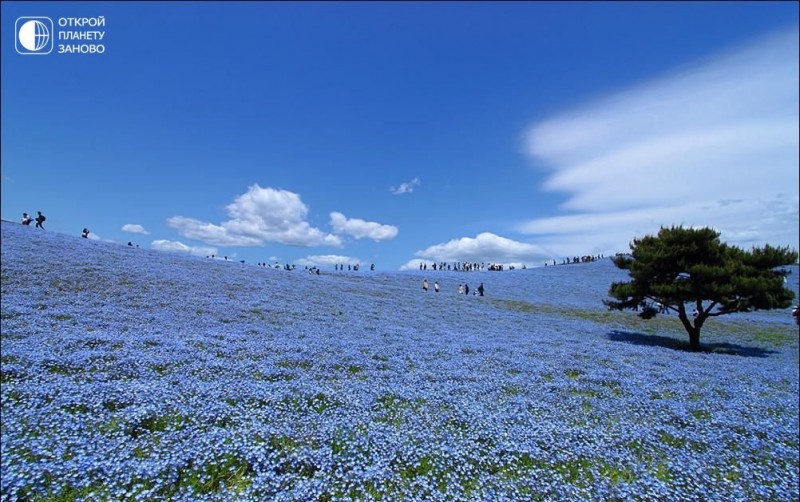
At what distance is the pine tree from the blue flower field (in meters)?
3.57

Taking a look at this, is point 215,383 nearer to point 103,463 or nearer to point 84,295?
point 103,463

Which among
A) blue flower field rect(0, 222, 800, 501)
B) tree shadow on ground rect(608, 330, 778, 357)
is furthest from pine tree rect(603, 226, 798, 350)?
blue flower field rect(0, 222, 800, 501)

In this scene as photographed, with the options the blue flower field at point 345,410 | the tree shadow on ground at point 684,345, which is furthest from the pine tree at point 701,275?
the blue flower field at point 345,410

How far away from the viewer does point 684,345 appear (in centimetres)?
2302

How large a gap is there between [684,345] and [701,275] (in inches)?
181

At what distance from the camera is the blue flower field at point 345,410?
5517 mm

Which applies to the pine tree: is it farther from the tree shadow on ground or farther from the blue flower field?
the blue flower field

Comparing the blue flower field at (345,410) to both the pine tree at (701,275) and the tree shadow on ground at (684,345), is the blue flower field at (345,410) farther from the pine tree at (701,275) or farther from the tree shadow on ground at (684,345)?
the pine tree at (701,275)

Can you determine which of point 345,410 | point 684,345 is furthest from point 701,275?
point 345,410

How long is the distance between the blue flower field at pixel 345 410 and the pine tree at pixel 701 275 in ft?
11.7

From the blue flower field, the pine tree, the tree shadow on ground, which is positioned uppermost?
the pine tree

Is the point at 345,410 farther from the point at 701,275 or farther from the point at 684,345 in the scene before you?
the point at 684,345

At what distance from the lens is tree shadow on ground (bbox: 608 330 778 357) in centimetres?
2158

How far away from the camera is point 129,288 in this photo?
18.9m
